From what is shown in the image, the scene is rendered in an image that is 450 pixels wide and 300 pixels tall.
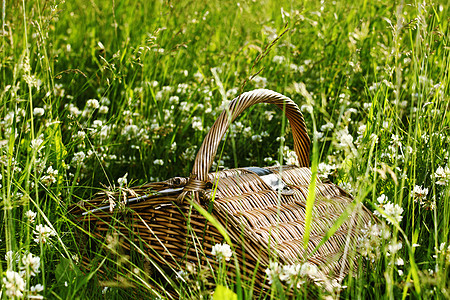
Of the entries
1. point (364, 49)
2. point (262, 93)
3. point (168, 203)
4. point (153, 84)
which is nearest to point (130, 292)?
point (168, 203)

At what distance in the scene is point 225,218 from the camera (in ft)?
4.49

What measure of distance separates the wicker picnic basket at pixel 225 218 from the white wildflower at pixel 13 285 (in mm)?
314

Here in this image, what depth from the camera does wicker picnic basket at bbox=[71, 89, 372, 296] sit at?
1344mm

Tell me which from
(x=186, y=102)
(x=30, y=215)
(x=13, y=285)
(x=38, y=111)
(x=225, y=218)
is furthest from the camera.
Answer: (x=186, y=102)

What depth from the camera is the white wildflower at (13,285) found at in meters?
1.07

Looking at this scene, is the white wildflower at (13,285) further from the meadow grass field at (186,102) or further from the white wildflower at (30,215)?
the white wildflower at (30,215)

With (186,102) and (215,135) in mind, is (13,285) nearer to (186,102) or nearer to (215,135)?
(215,135)

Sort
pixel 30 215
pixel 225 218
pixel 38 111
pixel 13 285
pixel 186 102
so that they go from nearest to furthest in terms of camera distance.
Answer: pixel 13 285, pixel 225 218, pixel 30 215, pixel 38 111, pixel 186 102

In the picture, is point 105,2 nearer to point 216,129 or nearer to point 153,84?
point 153,84

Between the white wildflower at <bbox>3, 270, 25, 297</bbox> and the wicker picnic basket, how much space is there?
314 millimetres

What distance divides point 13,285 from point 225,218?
562 mm

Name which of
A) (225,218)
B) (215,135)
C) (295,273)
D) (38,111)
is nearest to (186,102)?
(38,111)

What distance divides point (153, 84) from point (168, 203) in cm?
141

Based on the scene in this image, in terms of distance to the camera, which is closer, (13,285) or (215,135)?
(13,285)
